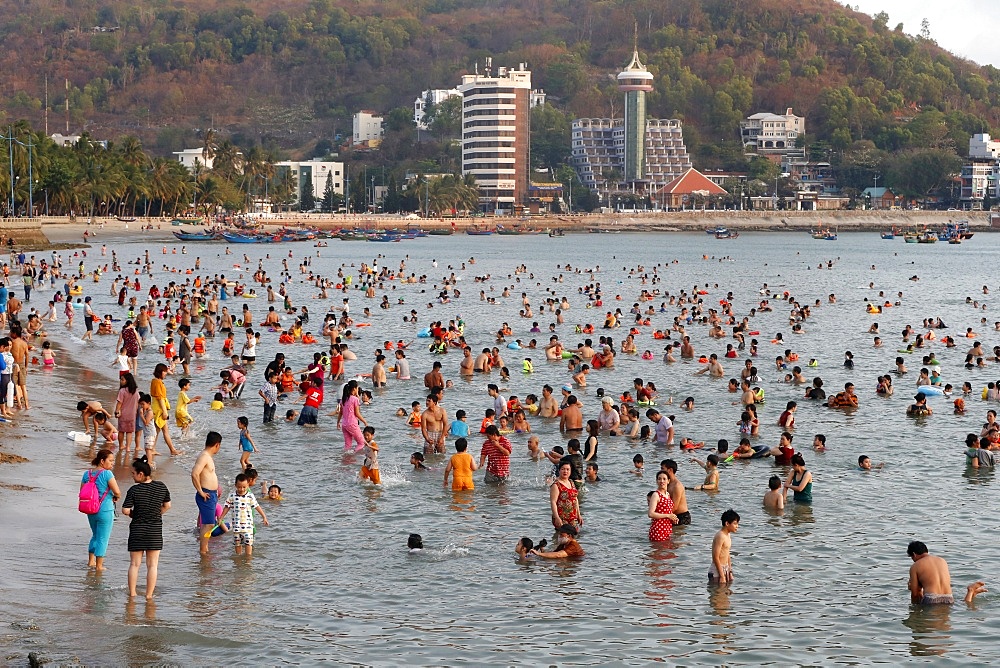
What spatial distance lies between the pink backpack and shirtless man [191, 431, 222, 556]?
1627 millimetres

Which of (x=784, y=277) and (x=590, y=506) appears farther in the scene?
(x=784, y=277)

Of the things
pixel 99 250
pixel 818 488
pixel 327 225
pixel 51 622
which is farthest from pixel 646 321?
pixel 327 225

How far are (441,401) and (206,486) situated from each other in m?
14.8

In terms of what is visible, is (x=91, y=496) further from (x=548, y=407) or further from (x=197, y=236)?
(x=197, y=236)

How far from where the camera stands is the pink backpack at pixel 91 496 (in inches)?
567

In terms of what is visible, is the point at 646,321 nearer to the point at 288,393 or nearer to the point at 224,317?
the point at 224,317

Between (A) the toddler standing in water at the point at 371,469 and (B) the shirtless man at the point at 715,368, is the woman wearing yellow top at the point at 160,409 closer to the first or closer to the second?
(A) the toddler standing in water at the point at 371,469

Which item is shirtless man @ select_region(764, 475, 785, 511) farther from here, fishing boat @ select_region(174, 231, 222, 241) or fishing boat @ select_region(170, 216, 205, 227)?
fishing boat @ select_region(170, 216, 205, 227)

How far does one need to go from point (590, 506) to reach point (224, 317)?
27.6m

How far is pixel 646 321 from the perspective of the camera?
51.6 metres

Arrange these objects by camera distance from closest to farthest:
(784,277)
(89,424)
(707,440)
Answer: (89,424) < (707,440) < (784,277)

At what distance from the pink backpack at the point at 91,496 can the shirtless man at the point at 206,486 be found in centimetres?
163


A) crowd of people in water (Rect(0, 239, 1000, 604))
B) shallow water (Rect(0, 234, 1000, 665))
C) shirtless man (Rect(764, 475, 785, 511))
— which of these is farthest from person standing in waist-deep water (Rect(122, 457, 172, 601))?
shirtless man (Rect(764, 475, 785, 511))

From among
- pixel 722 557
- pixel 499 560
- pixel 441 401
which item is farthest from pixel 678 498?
pixel 441 401
